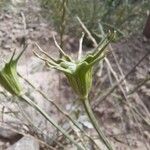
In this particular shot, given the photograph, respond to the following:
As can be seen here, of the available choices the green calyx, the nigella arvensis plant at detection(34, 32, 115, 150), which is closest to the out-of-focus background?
the green calyx

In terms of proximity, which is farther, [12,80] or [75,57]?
[75,57]

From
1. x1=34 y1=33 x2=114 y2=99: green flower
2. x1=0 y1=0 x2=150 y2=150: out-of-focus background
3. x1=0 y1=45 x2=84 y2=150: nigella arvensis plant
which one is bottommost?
x1=34 y1=33 x2=114 y2=99: green flower

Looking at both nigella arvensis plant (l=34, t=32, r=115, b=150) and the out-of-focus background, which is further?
the out-of-focus background

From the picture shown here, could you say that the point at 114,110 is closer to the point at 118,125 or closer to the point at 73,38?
the point at 118,125

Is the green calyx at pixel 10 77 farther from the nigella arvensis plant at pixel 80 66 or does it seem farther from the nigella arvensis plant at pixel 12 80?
the nigella arvensis plant at pixel 80 66

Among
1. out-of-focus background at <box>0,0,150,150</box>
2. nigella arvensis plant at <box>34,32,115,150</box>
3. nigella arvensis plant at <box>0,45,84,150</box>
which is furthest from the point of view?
out-of-focus background at <box>0,0,150,150</box>

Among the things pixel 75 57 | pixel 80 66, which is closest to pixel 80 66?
pixel 80 66

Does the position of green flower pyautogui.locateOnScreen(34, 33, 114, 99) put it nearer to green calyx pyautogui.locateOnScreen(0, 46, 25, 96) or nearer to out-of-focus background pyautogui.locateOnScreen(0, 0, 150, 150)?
green calyx pyautogui.locateOnScreen(0, 46, 25, 96)

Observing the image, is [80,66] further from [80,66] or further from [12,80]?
[12,80]

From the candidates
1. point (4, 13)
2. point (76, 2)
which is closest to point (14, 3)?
point (4, 13)
